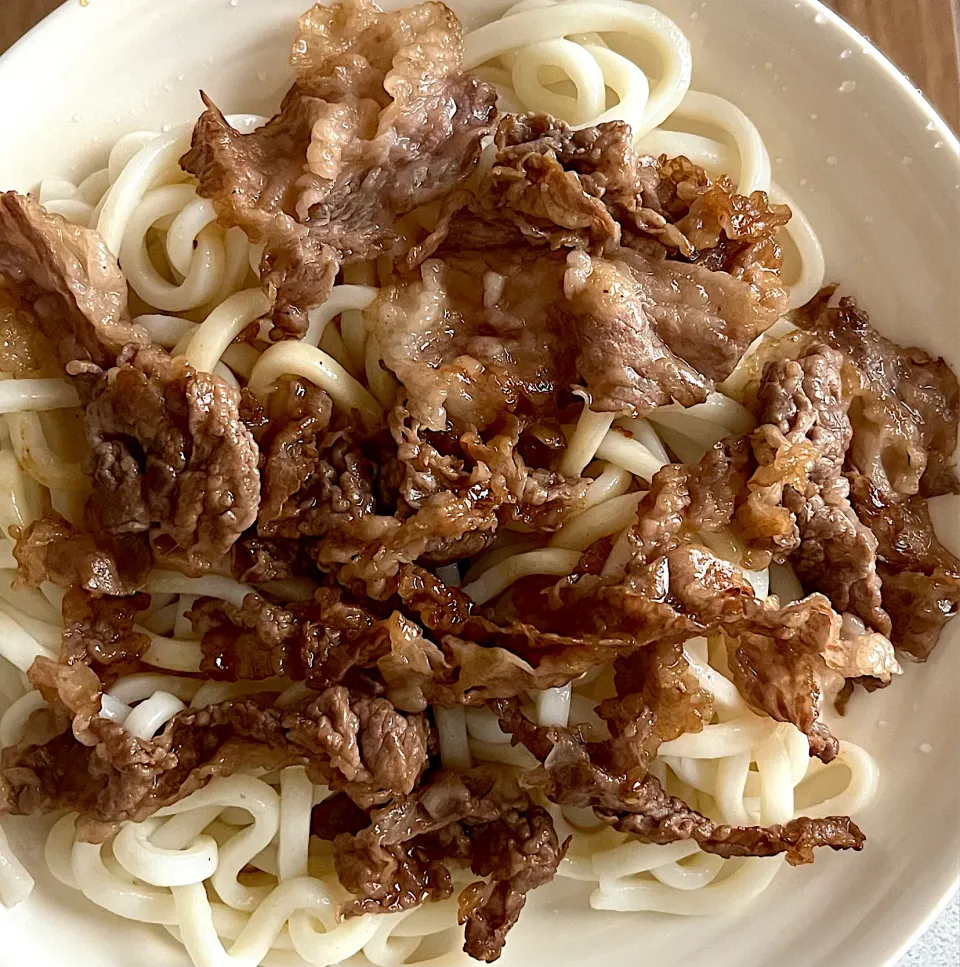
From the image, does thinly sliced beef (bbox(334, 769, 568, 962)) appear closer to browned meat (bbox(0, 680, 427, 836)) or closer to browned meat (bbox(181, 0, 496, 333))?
browned meat (bbox(0, 680, 427, 836))

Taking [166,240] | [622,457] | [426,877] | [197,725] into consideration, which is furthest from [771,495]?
[166,240]

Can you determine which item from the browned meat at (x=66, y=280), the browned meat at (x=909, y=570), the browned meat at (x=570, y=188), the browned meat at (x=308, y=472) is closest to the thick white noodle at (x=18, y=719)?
the browned meat at (x=308, y=472)

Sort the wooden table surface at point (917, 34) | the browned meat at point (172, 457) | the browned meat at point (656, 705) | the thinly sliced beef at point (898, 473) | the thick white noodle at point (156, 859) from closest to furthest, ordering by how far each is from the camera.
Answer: the browned meat at point (172, 457) → the browned meat at point (656, 705) → the thick white noodle at point (156, 859) → the thinly sliced beef at point (898, 473) → the wooden table surface at point (917, 34)

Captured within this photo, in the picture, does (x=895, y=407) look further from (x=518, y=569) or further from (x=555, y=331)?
(x=518, y=569)

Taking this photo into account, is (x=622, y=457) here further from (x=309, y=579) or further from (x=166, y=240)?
(x=166, y=240)

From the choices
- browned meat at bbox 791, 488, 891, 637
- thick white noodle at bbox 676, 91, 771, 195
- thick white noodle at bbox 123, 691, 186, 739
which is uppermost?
thick white noodle at bbox 676, 91, 771, 195

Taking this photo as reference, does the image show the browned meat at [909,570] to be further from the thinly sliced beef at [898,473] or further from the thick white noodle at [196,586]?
the thick white noodle at [196,586]

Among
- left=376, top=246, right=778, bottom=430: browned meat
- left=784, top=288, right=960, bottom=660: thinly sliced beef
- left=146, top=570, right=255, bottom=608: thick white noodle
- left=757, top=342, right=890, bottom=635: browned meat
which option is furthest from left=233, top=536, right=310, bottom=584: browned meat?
left=784, top=288, right=960, bottom=660: thinly sliced beef
